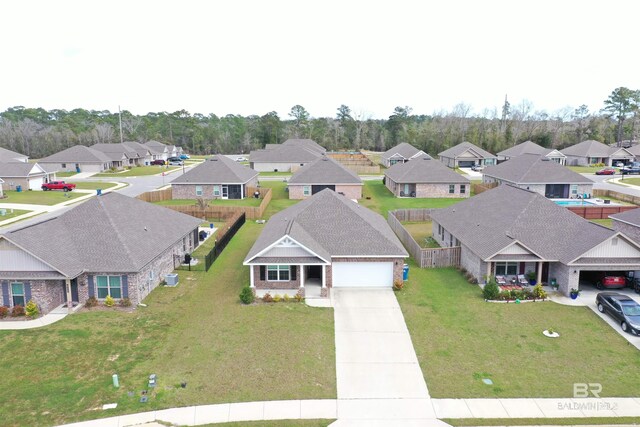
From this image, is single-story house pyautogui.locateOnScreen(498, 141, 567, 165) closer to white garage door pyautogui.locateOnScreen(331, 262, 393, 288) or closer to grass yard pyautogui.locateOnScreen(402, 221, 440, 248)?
grass yard pyautogui.locateOnScreen(402, 221, 440, 248)

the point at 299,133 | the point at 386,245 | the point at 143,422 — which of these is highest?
the point at 299,133

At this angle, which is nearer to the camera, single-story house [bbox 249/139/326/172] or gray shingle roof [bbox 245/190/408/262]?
gray shingle roof [bbox 245/190/408/262]

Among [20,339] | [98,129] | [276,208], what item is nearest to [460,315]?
[20,339]

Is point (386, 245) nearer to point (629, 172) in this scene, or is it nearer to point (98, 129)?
point (629, 172)

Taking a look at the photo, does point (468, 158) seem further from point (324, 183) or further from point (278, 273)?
point (278, 273)

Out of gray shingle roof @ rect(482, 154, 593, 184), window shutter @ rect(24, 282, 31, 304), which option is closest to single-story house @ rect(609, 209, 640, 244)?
gray shingle roof @ rect(482, 154, 593, 184)

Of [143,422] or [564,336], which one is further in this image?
[564,336]

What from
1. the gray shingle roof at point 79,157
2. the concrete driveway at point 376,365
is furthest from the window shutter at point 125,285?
the gray shingle roof at point 79,157
